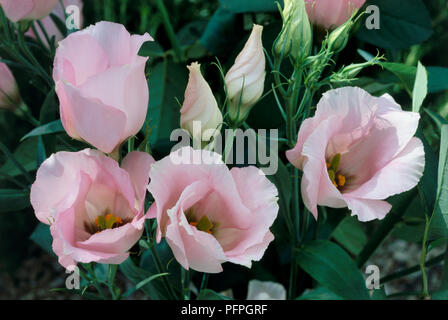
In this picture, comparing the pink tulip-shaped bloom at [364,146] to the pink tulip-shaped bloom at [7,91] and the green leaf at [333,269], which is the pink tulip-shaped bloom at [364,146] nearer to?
the green leaf at [333,269]

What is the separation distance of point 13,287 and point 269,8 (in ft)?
2.21

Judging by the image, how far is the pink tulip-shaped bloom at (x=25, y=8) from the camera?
36cm

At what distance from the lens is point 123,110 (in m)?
0.30

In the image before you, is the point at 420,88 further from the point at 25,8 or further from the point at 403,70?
the point at 25,8

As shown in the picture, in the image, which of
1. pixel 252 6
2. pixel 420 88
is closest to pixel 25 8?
pixel 252 6

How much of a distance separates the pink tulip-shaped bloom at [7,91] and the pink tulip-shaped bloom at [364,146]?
230 millimetres

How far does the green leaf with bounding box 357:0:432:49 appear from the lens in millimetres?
459

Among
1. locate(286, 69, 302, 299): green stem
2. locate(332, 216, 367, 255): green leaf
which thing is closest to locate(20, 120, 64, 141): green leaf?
locate(286, 69, 302, 299): green stem

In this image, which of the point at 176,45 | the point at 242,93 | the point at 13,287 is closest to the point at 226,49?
the point at 176,45

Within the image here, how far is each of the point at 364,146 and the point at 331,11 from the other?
3.8 inches

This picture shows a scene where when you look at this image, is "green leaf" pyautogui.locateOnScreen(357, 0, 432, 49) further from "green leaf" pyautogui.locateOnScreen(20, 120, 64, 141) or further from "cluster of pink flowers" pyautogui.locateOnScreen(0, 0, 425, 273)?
"green leaf" pyautogui.locateOnScreen(20, 120, 64, 141)

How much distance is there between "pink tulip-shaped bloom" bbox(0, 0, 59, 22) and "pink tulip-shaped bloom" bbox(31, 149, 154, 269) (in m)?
0.13

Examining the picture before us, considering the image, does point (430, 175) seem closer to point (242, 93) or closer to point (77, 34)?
point (242, 93)

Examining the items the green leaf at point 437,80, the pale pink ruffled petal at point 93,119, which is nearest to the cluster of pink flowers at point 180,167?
the pale pink ruffled petal at point 93,119
